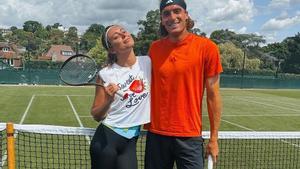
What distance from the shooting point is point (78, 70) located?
439 cm

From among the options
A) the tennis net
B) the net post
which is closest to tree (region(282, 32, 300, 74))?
the tennis net

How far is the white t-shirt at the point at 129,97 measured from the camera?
402 cm

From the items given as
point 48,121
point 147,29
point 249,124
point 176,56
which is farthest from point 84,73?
point 147,29

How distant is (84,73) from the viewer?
438 cm

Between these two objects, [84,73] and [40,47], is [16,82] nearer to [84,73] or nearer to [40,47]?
[84,73]

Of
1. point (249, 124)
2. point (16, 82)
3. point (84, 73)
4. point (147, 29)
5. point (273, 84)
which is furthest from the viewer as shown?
point (147, 29)

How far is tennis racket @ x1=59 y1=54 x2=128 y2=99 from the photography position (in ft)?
14.2

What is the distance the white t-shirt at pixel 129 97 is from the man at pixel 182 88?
0.30 ft

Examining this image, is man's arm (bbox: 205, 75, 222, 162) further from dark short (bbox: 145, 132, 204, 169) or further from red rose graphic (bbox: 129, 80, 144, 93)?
red rose graphic (bbox: 129, 80, 144, 93)

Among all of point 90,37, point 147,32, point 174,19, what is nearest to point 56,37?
point 90,37

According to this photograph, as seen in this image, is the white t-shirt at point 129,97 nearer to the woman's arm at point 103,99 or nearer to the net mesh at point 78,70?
the woman's arm at point 103,99

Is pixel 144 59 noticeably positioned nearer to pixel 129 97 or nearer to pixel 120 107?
pixel 129 97

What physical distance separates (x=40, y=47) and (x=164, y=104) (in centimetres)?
13275

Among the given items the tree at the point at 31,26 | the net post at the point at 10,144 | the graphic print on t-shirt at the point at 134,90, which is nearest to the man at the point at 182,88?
the graphic print on t-shirt at the point at 134,90
